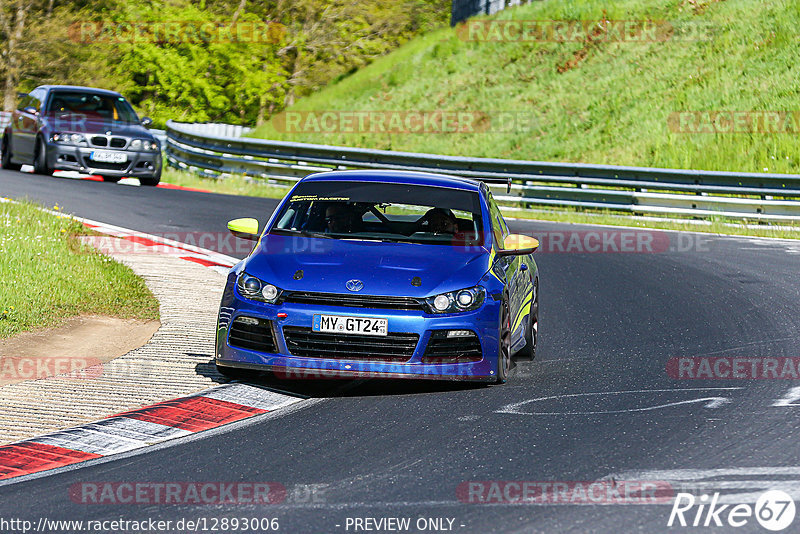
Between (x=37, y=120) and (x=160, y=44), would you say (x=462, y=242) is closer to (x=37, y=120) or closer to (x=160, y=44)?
(x=37, y=120)

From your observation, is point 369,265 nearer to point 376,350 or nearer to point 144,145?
point 376,350

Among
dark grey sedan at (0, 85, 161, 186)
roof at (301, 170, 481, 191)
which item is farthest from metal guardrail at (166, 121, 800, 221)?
roof at (301, 170, 481, 191)

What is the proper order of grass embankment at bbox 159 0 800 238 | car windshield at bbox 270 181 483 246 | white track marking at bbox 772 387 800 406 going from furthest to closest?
grass embankment at bbox 159 0 800 238 → car windshield at bbox 270 181 483 246 → white track marking at bbox 772 387 800 406

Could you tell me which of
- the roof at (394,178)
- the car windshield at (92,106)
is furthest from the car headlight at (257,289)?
the car windshield at (92,106)

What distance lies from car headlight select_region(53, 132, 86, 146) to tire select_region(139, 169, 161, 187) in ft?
5.19

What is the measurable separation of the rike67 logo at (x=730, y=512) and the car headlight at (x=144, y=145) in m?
18.8

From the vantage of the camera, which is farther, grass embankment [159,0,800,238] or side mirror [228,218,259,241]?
grass embankment [159,0,800,238]

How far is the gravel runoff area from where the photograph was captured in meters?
6.71

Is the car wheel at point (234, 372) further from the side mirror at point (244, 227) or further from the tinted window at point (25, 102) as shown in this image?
the tinted window at point (25, 102)

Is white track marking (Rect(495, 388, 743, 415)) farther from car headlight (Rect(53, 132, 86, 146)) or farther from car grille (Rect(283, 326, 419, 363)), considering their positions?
car headlight (Rect(53, 132, 86, 146))

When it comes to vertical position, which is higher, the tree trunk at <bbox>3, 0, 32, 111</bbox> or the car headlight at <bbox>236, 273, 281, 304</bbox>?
the tree trunk at <bbox>3, 0, 32, 111</bbox>

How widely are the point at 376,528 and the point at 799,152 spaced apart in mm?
24003

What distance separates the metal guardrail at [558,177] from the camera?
70.1 feet

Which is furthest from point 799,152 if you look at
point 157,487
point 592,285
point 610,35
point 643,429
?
point 157,487
